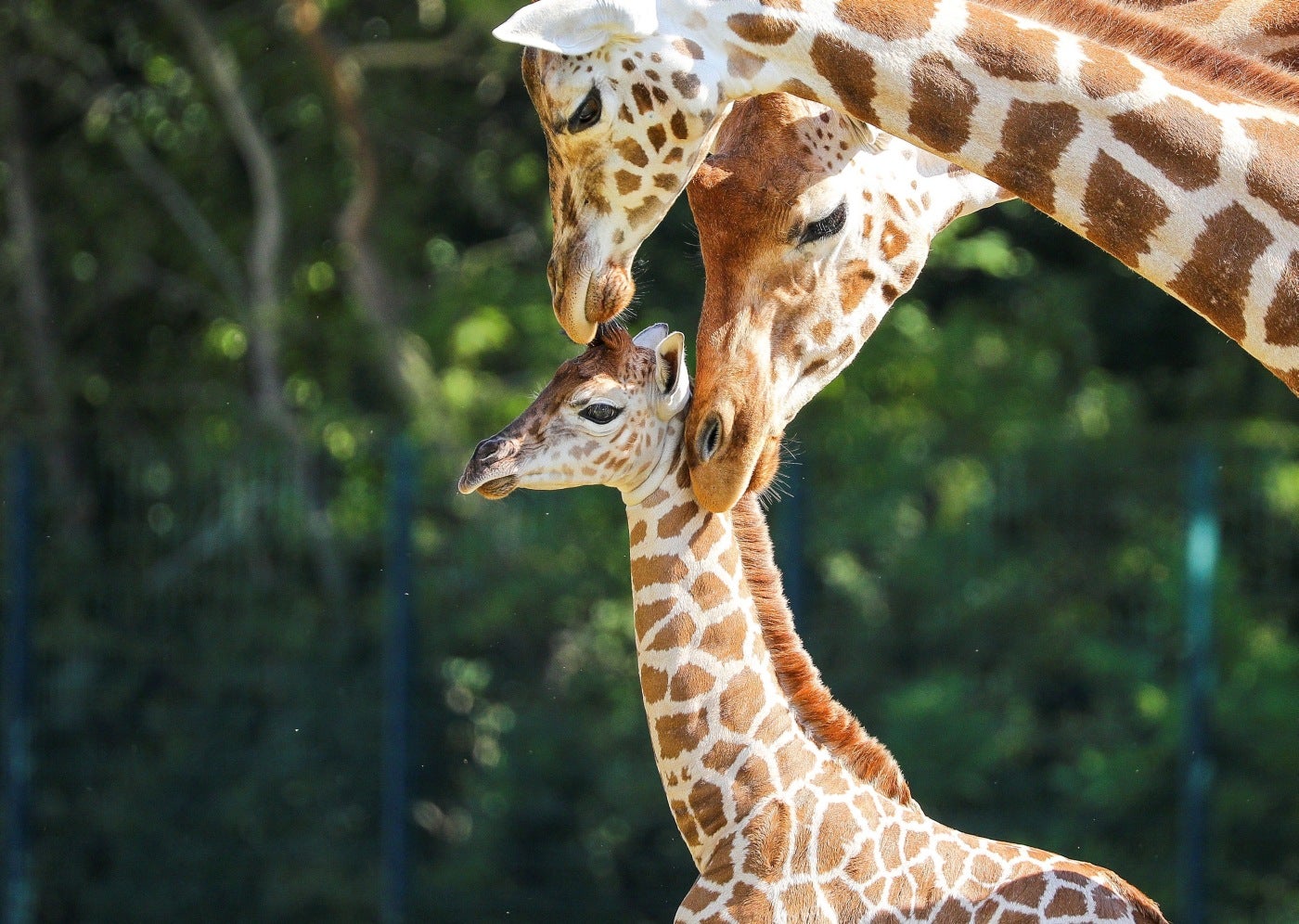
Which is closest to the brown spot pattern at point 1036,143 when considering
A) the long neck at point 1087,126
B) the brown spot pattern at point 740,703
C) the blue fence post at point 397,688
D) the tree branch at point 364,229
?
the long neck at point 1087,126

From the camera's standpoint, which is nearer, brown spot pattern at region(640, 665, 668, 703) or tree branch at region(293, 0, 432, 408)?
brown spot pattern at region(640, 665, 668, 703)

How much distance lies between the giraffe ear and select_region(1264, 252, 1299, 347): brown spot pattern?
1.08 m

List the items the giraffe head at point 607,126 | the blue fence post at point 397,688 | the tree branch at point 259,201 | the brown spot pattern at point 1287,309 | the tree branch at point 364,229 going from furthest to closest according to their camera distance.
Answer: the tree branch at point 259,201
the tree branch at point 364,229
the blue fence post at point 397,688
the giraffe head at point 607,126
the brown spot pattern at point 1287,309

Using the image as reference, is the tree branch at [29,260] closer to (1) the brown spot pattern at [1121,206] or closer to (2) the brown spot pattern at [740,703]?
(2) the brown spot pattern at [740,703]

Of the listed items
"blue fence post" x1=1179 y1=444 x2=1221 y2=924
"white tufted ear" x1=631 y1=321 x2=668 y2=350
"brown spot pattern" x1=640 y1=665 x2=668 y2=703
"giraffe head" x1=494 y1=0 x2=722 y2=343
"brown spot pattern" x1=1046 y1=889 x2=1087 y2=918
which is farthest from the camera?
"blue fence post" x1=1179 y1=444 x2=1221 y2=924

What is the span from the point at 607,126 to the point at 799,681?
1.13 m

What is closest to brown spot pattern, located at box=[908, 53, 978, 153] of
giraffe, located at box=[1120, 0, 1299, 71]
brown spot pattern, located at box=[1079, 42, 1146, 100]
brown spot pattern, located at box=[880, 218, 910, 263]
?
brown spot pattern, located at box=[1079, 42, 1146, 100]

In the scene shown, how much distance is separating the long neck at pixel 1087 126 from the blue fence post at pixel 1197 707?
4652mm

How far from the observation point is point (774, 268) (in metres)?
2.61

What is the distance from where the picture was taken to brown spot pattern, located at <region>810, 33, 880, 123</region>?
2.23 metres

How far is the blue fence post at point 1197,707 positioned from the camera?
6.58m

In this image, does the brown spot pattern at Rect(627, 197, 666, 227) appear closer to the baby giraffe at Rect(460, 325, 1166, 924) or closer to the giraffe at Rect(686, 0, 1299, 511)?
the giraffe at Rect(686, 0, 1299, 511)

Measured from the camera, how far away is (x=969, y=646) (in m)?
Answer: 7.04

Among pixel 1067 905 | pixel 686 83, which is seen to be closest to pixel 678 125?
pixel 686 83
